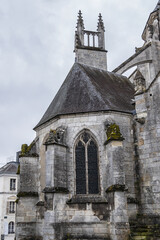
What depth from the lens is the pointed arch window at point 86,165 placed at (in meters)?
12.7

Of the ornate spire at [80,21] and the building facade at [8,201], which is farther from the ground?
the ornate spire at [80,21]

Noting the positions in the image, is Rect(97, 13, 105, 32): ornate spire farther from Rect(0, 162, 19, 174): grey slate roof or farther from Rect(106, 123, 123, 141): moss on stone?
Rect(0, 162, 19, 174): grey slate roof

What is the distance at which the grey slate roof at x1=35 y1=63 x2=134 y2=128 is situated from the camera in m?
13.8

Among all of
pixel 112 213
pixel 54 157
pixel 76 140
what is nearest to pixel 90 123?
pixel 76 140

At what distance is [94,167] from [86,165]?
0.37m

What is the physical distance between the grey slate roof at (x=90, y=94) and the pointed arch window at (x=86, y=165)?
1444 millimetres

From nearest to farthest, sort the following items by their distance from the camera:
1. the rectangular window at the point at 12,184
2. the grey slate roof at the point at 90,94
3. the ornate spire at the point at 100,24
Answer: the grey slate roof at the point at 90,94, the ornate spire at the point at 100,24, the rectangular window at the point at 12,184

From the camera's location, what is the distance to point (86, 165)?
1300cm

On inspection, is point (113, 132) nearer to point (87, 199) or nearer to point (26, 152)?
point (87, 199)

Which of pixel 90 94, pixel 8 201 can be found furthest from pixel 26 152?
pixel 8 201

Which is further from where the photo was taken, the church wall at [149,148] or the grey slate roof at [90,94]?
the grey slate roof at [90,94]

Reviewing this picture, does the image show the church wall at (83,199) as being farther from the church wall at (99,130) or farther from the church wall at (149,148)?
the church wall at (149,148)

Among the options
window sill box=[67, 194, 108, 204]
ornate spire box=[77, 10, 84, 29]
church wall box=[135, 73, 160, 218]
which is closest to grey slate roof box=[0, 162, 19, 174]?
ornate spire box=[77, 10, 84, 29]

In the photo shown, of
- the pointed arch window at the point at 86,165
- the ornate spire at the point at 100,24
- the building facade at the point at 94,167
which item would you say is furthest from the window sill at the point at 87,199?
the ornate spire at the point at 100,24
